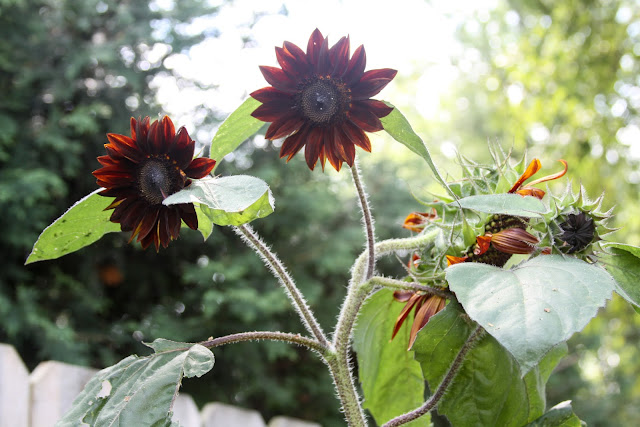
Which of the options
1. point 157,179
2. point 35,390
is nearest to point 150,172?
point 157,179

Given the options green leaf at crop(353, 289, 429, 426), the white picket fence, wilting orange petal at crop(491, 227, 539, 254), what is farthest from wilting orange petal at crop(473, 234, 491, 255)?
the white picket fence

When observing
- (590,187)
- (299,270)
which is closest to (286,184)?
(299,270)

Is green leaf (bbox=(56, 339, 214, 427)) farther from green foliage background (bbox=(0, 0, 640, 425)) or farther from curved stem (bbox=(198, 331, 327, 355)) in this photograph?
green foliage background (bbox=(0, 0, 640, 425))

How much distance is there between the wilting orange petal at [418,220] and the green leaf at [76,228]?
0.76 feet

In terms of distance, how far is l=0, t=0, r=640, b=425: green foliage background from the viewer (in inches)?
78.7

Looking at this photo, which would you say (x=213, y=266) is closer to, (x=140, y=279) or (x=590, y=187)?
(x=140, y=279)

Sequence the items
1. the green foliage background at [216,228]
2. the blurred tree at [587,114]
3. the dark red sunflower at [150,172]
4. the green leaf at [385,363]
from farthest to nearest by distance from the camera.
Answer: the blurred tree at [587,114] < the green foliage background at [216,228] < the green leaf at [385,363] < the dark red sunflower at [150,172]

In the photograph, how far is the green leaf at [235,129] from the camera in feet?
1.38

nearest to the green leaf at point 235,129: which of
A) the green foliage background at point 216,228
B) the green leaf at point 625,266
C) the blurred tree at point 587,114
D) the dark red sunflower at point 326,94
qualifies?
the dark red sunflower at point 326,94

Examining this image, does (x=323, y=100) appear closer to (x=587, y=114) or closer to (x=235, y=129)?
(x=235, y=129)

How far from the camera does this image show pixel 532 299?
31 cm

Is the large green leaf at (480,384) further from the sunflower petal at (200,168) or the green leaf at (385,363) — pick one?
the sunflower petal at (200,168)

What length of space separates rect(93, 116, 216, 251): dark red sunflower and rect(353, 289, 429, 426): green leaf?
0.19 metres

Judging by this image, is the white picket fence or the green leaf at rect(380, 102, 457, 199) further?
the white picket fence
